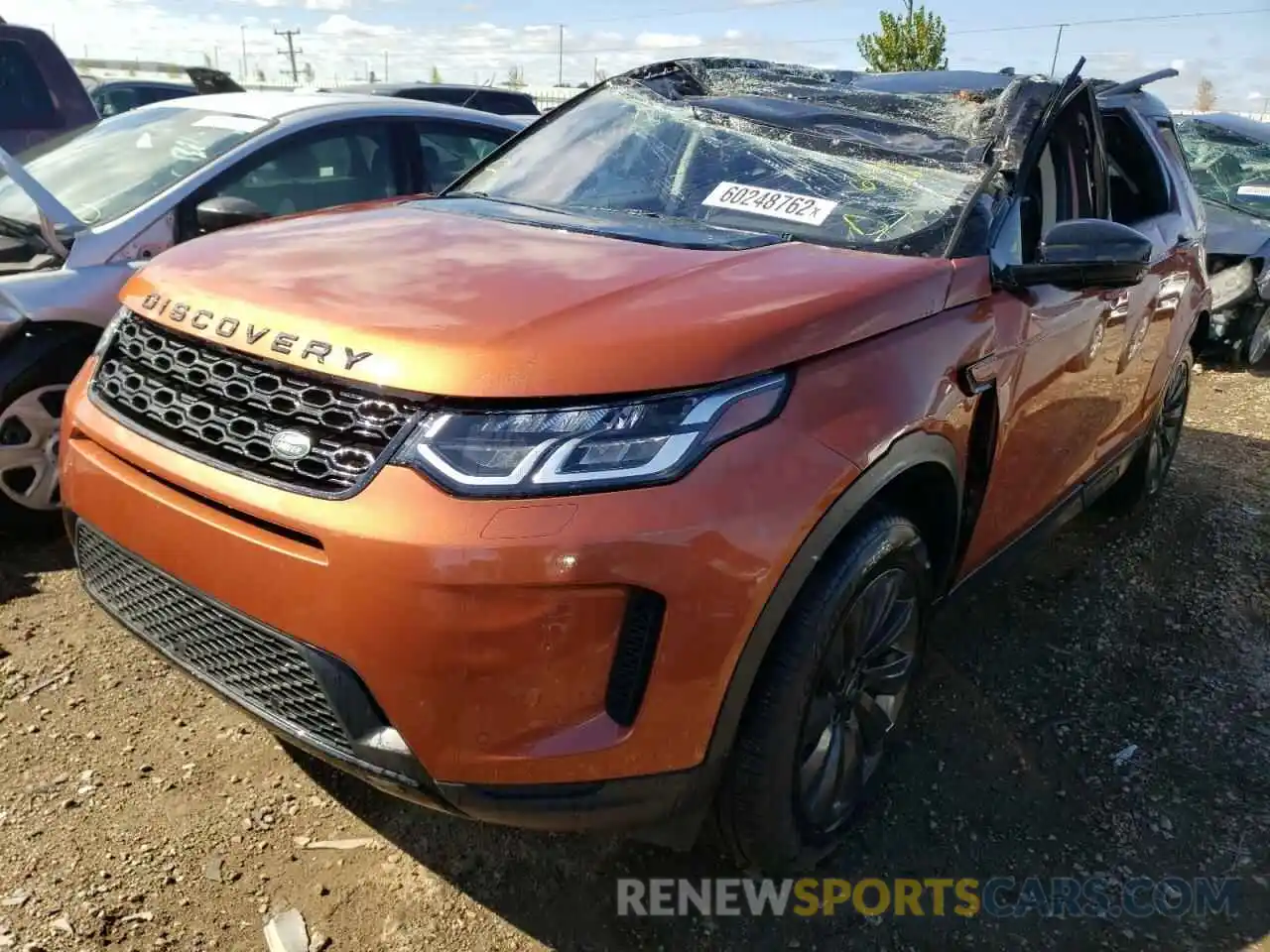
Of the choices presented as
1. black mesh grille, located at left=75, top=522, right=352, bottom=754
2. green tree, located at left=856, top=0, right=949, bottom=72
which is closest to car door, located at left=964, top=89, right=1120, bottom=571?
black mesh grille, located at left=75, top=522, right=352, bottom=754

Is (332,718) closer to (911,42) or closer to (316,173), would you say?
(316,173)

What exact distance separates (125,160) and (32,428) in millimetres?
1387

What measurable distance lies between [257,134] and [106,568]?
261cm

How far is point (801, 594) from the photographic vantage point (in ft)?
6.64

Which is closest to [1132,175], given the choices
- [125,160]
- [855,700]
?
[855,700]

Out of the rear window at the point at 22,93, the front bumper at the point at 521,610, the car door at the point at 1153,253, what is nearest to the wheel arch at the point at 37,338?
the front bumper at the point at 521,610

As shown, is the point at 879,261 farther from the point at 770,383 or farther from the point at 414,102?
the point at 414,102

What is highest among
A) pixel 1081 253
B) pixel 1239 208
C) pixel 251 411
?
pixel 1081 253

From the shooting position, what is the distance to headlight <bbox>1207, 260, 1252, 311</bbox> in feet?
25.3

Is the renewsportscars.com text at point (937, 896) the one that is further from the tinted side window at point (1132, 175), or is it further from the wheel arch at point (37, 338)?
the wheel arch at point (37, 338)

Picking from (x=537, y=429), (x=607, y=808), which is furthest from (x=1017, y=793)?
(x=537, y=429)

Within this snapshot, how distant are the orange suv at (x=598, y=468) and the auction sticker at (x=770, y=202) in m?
0.02

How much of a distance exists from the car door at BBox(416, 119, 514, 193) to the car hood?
2.60 m

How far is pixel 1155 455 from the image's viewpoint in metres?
4.64
